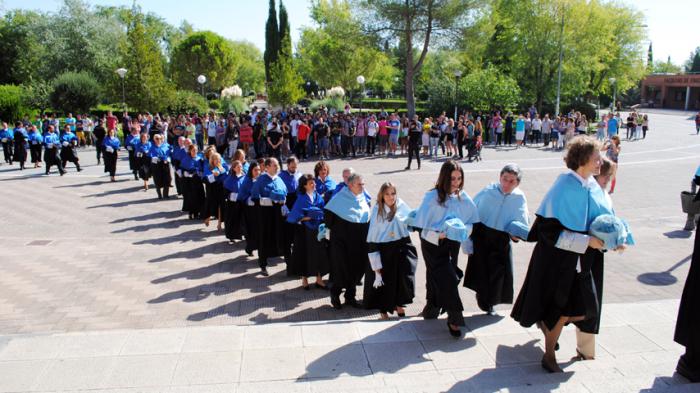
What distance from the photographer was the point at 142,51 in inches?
1137

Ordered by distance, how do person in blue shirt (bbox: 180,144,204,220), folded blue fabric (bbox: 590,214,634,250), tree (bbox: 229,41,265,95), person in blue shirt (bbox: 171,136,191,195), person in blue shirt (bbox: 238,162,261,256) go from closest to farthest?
folded blue fabric (bbox: 590,214,634,250) < person in blue shirt (bbox: 238,162,261,256) < person in blue shirt (bbox: 180,144,204,220) < person in blue shirt (bbox: 171,136,191,195) < tree (bbox: 229,41,265,95)

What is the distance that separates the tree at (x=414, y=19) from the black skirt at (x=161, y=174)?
66.1 feet

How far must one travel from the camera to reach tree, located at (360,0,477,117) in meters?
31.3

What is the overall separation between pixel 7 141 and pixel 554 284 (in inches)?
839

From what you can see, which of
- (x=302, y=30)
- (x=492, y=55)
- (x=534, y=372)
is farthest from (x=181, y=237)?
(x=302, y=30)

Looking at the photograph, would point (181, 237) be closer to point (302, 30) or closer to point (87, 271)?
point (87, 271)

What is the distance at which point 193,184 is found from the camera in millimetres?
11977

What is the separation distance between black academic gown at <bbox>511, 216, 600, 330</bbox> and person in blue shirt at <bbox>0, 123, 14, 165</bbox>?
68.9 ft

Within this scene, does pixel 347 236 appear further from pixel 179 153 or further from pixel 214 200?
pixel 179 153

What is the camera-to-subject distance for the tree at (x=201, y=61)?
61.4m

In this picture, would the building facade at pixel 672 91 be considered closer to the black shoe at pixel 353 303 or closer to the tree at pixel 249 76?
the tree at pixel 249 76

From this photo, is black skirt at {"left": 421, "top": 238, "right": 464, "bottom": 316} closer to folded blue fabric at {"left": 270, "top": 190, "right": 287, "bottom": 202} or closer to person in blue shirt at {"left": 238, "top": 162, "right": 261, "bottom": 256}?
folded blue fabric at {"left": 270, "top": 190, "right": 287, "bottom": 202}

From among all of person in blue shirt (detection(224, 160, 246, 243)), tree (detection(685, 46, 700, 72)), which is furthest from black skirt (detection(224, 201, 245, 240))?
tree (detection(685, 46, 700, 72))

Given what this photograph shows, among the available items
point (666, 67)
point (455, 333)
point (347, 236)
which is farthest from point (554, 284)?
point (666, 67)
